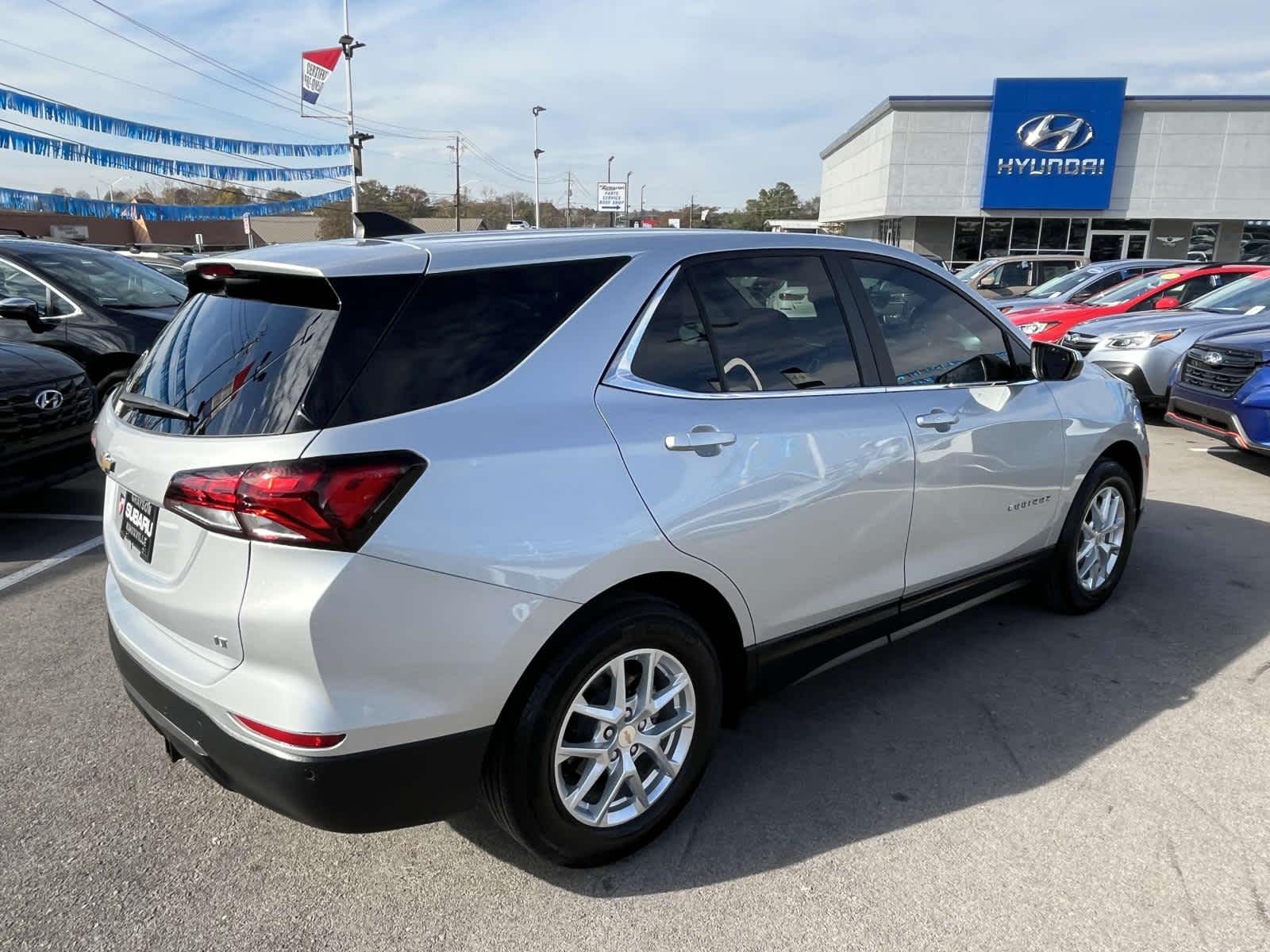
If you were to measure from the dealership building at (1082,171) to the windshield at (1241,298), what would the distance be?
2339 cm

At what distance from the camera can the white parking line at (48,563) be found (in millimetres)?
4660

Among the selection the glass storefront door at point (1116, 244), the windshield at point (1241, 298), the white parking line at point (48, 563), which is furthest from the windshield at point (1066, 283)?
the glass storefront door at point (1116, 244)

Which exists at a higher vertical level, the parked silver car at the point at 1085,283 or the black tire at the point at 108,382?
the parked silver car at the point at 1085,283

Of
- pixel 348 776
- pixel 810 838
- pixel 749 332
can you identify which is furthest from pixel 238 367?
pixel 810 838

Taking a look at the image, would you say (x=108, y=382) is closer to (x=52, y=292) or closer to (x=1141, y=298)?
(x=52, y=292)

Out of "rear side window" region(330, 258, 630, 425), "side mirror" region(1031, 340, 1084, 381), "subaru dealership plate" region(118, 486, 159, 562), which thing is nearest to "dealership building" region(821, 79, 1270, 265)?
"side mirror" region(1031, 340, 1084, 381)

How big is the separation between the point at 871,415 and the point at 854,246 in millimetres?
714

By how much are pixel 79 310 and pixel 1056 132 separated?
3174cm

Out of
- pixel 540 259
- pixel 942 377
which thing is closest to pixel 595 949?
pixel 540 259

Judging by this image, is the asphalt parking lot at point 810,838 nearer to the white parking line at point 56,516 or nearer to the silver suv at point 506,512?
the silver suv at point 506,512

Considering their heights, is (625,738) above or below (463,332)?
below

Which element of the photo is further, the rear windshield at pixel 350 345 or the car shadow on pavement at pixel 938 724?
the car shadow on pavement at pixel 938 724

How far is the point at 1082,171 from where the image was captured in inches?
1198

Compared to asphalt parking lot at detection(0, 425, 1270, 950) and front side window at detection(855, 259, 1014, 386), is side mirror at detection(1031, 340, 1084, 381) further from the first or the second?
asphalt parking lot at detection(0, 425, 1270, 950)
